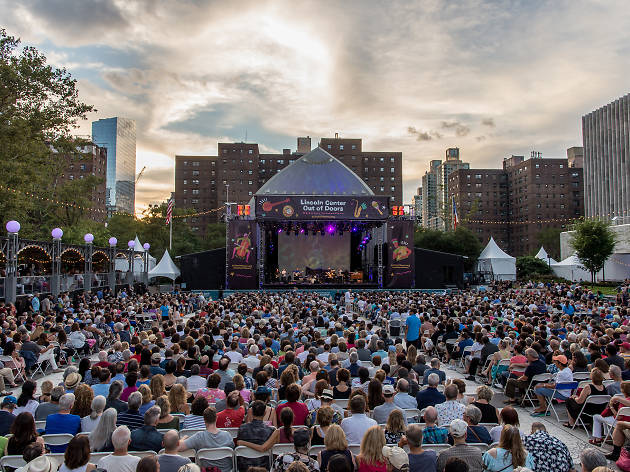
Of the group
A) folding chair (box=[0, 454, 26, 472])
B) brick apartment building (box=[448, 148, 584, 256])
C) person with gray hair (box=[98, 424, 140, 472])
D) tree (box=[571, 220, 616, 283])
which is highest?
brick apartment building (box=[448, 148, 584, 256])

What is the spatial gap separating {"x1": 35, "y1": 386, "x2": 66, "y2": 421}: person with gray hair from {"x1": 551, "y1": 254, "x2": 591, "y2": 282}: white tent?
Answer: 49.3 metres

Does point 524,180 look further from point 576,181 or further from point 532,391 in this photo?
point 532,391

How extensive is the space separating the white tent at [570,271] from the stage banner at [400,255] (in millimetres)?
20622

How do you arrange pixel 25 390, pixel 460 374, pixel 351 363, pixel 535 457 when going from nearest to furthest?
pixel 535 457 < pixel 25 390 < pixel 351 363 < pixel 460 374

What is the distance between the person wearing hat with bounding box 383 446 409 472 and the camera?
3.91m

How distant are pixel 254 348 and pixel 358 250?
3299 centimetres

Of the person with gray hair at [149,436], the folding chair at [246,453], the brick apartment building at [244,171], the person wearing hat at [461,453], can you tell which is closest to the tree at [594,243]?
the person wearing hat at [461,453]

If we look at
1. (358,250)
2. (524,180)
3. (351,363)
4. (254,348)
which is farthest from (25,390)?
(524,180)

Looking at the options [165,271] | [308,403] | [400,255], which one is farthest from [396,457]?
[165,271]

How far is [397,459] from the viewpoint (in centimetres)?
391

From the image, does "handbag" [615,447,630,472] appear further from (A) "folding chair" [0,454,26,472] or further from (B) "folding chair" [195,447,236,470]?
(A) "folding chair" [0,454,26,472]

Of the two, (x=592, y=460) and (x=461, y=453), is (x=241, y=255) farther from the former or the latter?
(x=592, y=460)

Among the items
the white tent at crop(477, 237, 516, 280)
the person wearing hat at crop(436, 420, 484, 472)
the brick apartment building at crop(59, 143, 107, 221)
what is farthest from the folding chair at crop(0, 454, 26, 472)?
the brick apartment building at crop(59, 143, 107, 221)

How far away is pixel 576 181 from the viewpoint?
101m
